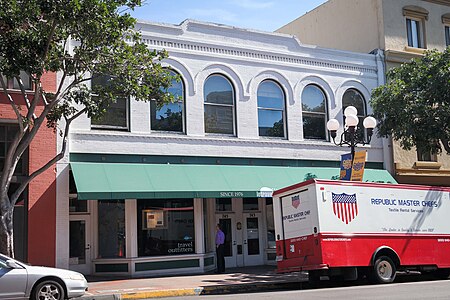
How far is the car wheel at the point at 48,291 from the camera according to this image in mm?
12734

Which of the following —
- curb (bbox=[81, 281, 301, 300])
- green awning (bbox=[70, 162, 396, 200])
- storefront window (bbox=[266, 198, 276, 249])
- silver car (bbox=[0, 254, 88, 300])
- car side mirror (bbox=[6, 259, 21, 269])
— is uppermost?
green awning (bbox=[70, 162, 396, 200])

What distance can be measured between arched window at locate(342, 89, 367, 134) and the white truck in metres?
7.79

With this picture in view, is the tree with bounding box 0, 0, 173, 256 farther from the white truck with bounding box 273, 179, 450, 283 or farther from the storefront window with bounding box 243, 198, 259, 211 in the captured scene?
the storefront window with bounding box 243, 198, 259, 211

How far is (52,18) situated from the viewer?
555 inches

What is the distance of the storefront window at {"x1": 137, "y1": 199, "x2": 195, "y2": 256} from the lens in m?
20.2

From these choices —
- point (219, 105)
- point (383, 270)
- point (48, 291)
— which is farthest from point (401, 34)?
point (48, 291)

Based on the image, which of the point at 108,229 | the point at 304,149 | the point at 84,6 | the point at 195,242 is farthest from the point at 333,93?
the point at 84,6

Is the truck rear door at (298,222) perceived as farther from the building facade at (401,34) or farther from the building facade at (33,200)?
the building facade at (401,34)

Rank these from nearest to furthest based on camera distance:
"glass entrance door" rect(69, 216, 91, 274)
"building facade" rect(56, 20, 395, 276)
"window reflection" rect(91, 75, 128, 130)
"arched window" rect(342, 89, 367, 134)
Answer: "building facade" rect(56, 20, 395, 276), "glass entrance door" rect(69, 216, 91, 274), "window reflection" rect(91, 75, 128, 130), "arched window" rect(342, 89, 367, 134)

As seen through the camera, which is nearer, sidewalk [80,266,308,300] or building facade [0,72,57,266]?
sidewalk [80,266,308,300]

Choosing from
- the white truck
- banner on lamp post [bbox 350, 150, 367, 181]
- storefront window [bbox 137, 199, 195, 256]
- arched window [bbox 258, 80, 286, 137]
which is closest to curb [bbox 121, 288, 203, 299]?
the white truck

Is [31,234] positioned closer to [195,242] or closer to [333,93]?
[195,242]

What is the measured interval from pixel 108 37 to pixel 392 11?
15921mm

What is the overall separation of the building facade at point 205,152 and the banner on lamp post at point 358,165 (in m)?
3.87
